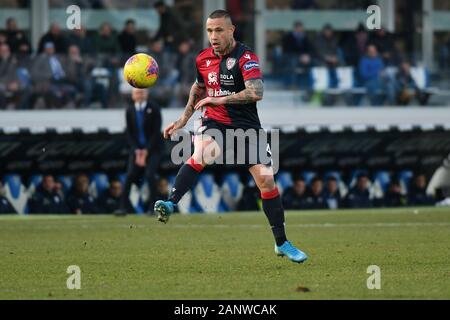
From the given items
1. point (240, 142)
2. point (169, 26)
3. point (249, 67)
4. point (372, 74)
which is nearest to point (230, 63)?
point (249, 67)

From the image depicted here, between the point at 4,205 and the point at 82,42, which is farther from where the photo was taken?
the point at 82,42

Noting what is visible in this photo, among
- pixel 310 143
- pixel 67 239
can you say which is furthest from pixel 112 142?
pixel 67 239

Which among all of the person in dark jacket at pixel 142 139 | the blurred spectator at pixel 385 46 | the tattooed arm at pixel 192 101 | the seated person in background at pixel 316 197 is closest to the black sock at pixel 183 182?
the tattooed arm at pixel 192 101

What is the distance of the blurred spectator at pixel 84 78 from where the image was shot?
2197cm

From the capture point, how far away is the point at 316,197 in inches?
877

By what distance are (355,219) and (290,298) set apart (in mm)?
9769

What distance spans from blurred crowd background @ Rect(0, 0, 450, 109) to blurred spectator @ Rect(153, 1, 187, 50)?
21 millimetres

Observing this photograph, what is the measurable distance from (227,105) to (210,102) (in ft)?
1.43

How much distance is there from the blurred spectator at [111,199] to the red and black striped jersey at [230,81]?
10.3 metres

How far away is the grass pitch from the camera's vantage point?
30.1ft

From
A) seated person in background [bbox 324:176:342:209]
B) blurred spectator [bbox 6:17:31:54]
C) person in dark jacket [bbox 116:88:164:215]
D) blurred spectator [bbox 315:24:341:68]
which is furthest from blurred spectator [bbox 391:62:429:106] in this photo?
blurred spectator [bbox 6:17:31:54]

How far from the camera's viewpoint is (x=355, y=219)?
1831 cm

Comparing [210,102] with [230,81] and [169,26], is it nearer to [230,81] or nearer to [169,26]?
[230,81]

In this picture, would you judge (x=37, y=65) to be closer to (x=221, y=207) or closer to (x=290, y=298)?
(x=221, y=207)
